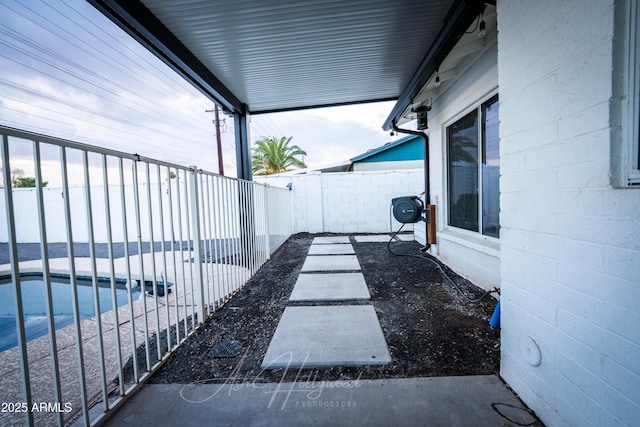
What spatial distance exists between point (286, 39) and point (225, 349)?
118 inches

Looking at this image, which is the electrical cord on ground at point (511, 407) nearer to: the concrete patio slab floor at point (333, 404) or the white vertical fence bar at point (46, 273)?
the concrete patio slab floor at point (333, 404)

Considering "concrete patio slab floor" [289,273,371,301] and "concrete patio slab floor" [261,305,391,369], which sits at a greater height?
"concrete patio slab floor" [289,273,371,301]

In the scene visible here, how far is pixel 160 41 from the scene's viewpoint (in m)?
2.41

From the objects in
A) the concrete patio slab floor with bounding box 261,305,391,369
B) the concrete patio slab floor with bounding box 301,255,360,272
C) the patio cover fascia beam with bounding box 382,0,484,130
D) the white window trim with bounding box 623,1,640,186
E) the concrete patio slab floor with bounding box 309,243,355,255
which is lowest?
the concrete patio slab floor with bounding box 261,305,391,369

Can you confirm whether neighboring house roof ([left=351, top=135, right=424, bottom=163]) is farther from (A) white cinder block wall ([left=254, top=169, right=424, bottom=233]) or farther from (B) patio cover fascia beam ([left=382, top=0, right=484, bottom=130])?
(B) patio cover fascia beam ([left=382, top=0, right=484, bottom=130])

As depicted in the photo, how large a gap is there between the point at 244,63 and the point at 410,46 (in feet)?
6.63

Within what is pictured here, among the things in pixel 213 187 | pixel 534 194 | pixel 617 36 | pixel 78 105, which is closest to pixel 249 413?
pixel 534 194

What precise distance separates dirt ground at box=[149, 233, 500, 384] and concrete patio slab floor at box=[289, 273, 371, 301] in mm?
113

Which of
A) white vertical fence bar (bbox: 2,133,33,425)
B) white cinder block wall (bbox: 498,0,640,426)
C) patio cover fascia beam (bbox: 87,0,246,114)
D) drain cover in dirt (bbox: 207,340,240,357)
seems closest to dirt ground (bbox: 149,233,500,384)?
drain cover in dirt (bbox: 207,340,240,357)

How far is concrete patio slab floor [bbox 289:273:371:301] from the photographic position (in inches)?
101

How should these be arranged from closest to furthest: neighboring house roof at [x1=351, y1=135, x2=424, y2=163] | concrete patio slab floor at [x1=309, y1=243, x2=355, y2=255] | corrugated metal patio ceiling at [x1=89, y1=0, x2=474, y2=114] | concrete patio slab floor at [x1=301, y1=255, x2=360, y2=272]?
corrugated metal patio ceiling at [x1=89, y1=0, x2=474, y2=114]
concrete patio slab floor at [x1=301, y1=255, x2=360, y2=272]
concrete patio slab floor at [x1=309, y1=243, x2=355, y2=255]
neighboring house roof at [x1=351, y1=135, x2=424, y2=163]

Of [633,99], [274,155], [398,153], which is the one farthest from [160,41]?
[274,155]

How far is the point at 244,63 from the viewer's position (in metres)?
3.11

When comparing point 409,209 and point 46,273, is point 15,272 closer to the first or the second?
point 46,273
